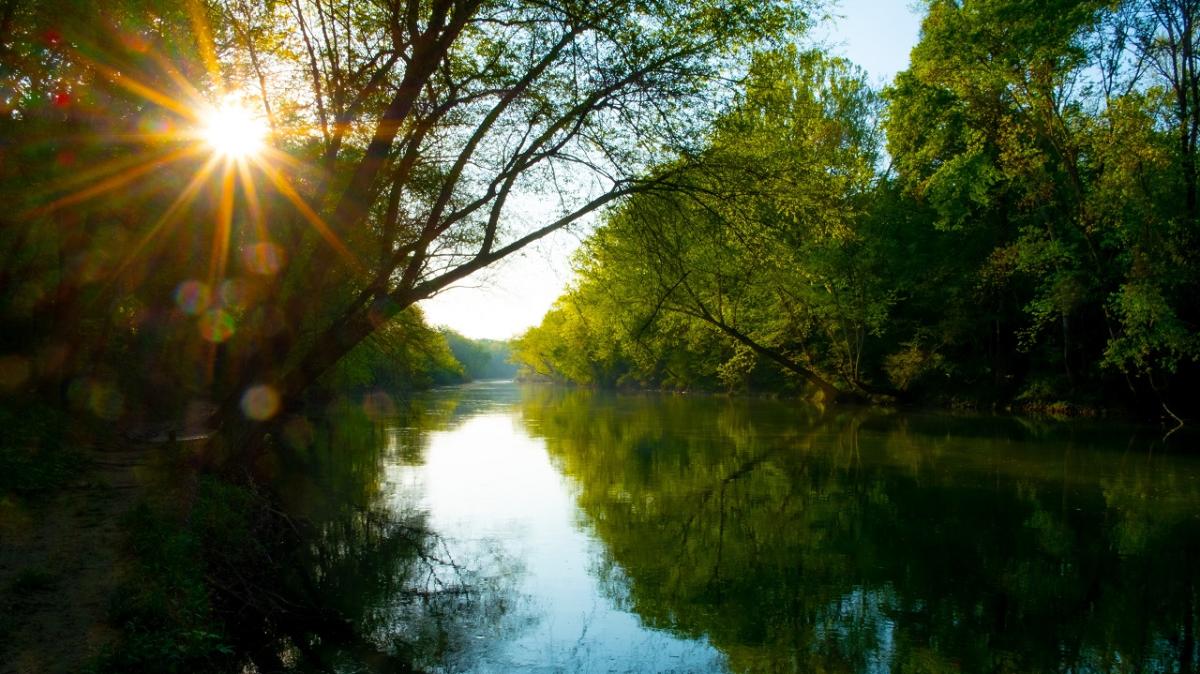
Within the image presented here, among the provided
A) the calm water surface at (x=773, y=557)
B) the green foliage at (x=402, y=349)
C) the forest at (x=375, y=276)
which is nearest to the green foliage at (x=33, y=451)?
the forest at (x=375, y=276)

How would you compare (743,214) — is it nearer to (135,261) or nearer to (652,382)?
(135,261)

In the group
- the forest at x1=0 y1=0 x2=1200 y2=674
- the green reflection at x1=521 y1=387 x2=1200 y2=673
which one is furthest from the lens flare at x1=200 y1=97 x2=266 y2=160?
the green reflection at x1=521 y1=387 x2=1200 y2=673

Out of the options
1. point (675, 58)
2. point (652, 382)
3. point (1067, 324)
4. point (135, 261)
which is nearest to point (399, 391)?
point (135, 261)

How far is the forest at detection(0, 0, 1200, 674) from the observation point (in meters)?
7.77

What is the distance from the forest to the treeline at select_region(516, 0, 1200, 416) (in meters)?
0.15

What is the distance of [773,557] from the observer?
1054 centimetres

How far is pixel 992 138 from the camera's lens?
94.6ft

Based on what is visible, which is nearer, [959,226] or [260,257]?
[260,257]

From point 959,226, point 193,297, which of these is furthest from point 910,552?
point 959,226

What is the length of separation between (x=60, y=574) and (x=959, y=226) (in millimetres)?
32568

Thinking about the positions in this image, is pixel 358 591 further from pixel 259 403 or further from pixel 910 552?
pixel 910 552

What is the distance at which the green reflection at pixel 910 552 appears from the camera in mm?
7453

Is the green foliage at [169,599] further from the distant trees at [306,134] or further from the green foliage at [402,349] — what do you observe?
the green foliage at [402,349]

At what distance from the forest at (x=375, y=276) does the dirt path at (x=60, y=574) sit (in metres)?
0.05
